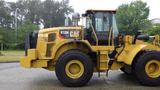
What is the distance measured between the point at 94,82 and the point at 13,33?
61.7 m

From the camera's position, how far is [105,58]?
1478 cm

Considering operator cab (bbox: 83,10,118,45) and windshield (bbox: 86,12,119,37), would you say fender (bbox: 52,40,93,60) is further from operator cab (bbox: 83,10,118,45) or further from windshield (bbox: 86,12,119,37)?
windshield (bbox: 86,12,119,37)

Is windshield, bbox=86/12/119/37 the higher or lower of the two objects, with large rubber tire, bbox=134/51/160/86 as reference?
higher

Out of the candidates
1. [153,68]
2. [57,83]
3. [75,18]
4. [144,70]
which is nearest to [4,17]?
[75,18]

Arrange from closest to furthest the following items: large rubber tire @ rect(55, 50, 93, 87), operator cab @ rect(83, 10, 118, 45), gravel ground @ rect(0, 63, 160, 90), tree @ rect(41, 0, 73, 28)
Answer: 1. gravel ground @ rect(0, 63, 160, 90)
2. large rubber tire @ rect(55, 50, 93, 87)
3. operator cab @ rect(83, 10, 118, 45)
4. tree @ rect(41, 0, 73, 28)

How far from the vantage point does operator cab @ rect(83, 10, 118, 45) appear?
15008 mm

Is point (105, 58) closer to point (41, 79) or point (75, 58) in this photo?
point (75, 58)

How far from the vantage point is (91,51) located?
48.3 ft

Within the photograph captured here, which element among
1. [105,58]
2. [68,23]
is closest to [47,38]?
[68,23]

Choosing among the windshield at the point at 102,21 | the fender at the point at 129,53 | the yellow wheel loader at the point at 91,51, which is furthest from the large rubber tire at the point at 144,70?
the windshield at the point at 102,21

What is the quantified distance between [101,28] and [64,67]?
81.4 inches

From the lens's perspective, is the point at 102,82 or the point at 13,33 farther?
the point at 13,33

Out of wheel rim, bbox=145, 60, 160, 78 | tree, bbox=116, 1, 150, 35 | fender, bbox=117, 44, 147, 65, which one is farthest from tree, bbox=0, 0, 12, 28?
wheel rim, bbox=145, 60, 160, 78

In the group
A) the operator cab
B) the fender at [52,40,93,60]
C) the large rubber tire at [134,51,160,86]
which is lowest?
the large rubber tire at [134,51,160,86]
